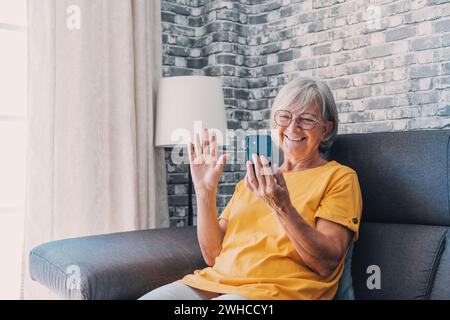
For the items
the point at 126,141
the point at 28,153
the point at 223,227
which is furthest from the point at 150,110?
the point at 223,227

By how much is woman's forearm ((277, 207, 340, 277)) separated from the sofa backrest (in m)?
0.29

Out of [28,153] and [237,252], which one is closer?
[237,252]

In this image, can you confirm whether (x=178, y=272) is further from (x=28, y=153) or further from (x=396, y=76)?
(x=396, y=76)

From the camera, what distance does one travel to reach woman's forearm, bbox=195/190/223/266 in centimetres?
157

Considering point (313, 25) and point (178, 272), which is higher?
point (313, 25)

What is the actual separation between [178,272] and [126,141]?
3.15 feet

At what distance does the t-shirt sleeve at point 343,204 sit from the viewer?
137cm

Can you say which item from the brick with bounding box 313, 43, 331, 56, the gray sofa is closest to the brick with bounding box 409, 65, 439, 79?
the brick with bounding box 313, 43, 331, 56

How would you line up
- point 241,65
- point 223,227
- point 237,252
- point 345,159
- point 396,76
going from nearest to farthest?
point 237,252
point 223,227
point 345,159
point 396,76
point 241,65

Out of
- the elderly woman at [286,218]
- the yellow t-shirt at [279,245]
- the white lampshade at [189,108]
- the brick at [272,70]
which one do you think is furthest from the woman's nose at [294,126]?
the brick at [272,70]

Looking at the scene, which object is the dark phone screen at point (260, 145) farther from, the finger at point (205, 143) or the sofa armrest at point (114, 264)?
the sofa armrest at point (114, 264)

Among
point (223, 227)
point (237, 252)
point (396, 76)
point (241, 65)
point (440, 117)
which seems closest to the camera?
point (237, 252)

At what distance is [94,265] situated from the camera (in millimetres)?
1539

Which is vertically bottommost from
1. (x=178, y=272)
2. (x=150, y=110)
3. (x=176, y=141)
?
(x=178, y=272)
